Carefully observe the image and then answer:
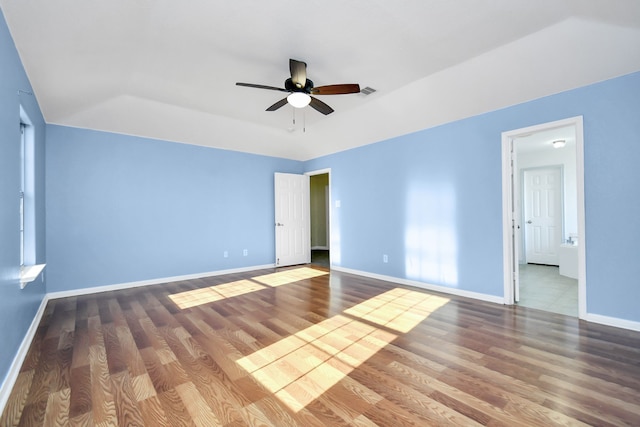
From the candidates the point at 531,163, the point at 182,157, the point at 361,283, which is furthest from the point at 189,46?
the point at 531,163

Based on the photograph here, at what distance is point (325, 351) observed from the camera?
2.40m

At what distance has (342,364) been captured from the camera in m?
2.19

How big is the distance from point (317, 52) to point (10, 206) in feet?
9.45

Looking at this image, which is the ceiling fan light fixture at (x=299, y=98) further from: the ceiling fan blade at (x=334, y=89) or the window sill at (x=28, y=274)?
the window sill at (x=28, y=274)

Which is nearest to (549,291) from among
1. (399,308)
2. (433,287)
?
(433,287)

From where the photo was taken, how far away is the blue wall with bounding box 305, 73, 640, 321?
2.82 meters

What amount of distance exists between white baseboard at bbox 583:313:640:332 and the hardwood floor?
0.39 ft

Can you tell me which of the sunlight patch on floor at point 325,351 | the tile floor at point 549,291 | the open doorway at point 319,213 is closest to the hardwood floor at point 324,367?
the sunlight patch on floor at point 325,351

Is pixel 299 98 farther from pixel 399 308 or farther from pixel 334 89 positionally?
pixel 399 308

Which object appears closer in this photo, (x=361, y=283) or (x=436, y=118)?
(x=436, y=118)

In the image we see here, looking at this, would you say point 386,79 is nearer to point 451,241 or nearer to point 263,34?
point 263,34

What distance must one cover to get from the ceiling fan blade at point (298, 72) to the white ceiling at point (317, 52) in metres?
0.26

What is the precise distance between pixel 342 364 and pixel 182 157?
453 cm

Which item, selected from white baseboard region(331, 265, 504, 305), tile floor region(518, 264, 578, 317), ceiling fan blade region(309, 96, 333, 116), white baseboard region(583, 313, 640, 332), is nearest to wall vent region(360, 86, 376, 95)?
ceiling fan blade region(309, 96, 333, 116)
